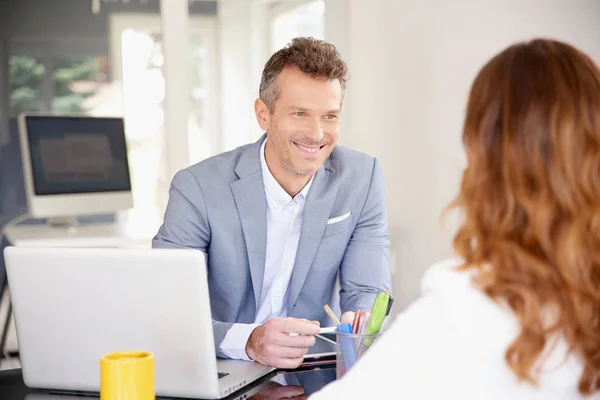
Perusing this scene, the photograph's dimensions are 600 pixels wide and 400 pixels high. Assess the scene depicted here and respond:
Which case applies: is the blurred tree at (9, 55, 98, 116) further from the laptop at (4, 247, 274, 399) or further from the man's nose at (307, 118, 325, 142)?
the laptop at (4, 247, 274, 399)

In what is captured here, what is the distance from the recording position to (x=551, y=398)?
3.55 feet

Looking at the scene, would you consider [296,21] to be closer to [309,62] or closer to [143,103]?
[143,103]

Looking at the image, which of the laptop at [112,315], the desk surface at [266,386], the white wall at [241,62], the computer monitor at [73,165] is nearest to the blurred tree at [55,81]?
the white wall at [241,62]

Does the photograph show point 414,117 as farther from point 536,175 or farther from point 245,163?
point 536,175

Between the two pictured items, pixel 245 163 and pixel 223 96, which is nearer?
pixel 245 163

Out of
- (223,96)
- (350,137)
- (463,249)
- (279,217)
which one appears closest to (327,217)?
(279,217)

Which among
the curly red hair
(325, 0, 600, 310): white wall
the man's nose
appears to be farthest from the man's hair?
(325, 0, 600, 310): white wall

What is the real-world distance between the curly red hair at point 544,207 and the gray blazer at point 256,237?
124 cm

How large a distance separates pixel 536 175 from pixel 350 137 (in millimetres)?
3771

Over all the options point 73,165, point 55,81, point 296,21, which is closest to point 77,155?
point 73,165

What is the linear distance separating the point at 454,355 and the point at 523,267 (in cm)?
15

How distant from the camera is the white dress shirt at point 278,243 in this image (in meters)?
2.39

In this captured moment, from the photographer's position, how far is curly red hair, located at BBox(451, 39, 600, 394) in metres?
1.04

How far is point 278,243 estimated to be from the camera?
2416 mm
